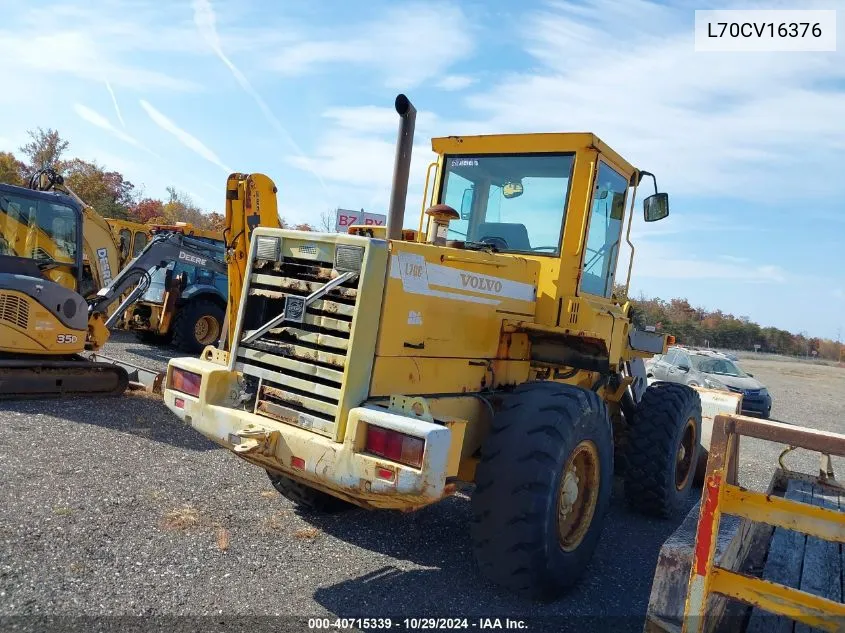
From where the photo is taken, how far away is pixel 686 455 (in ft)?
19.7

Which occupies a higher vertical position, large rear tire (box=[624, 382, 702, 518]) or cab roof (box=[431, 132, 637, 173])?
cab roof (box=[431, 132, 637, 173])

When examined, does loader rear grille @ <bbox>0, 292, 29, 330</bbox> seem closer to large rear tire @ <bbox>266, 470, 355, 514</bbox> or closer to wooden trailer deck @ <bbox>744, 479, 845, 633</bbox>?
large rear tire @ <bbox>266, 470, 355, 514</bbox>

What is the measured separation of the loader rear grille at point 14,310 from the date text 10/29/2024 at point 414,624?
5703 mm

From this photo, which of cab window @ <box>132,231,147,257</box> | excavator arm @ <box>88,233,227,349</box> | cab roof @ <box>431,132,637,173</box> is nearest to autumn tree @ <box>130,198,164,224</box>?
cab window @ <box>132,231,147,257</box>

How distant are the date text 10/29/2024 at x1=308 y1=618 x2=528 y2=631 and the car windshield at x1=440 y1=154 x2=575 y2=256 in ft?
8.03

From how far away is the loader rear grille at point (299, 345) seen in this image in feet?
11.2

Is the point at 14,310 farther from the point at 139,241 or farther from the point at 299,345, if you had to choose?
the point at 139,241

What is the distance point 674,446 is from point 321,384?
11.1ft

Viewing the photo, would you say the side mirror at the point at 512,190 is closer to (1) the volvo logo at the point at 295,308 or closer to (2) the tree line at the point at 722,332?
(1) the volvo logo at the point at 295,308

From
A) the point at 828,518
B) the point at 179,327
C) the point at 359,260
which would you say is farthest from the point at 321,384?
the point at 179,327

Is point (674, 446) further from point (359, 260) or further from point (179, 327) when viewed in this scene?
point (179, 327)

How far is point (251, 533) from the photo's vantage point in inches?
164

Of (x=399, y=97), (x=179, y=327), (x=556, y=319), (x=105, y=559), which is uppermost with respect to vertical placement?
(x=399, y=97)

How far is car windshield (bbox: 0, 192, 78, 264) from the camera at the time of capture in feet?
25.0
